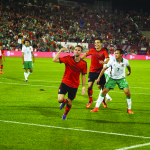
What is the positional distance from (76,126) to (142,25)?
204ft

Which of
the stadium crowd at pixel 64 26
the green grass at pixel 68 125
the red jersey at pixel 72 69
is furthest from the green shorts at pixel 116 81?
the stadium crowd at pixel 64 26

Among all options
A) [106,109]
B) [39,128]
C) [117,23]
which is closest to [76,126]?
[39,128]

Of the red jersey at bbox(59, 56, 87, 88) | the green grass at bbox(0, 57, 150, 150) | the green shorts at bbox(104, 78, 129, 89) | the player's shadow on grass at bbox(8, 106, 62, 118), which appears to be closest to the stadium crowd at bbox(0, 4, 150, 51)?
the green grass at bbox(0, 57, 150, 150)

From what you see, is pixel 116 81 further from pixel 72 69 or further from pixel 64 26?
pixel 64 26

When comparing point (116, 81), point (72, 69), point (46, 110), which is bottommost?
point (46, 110)

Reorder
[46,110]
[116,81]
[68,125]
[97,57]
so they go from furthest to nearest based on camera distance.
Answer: [97,57], [46,110], [116,81], [68,125]

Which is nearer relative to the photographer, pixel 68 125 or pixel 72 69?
pixel 68 125

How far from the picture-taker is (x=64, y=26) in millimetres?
55344

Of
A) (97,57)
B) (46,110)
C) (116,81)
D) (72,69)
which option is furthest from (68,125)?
(97,57)

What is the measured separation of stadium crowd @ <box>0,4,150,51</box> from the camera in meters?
46.8

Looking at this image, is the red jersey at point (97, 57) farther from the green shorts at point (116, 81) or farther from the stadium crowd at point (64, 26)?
the stadium crowd at point (64, 26)

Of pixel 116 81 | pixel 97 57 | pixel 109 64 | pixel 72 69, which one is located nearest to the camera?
pixel 72 69

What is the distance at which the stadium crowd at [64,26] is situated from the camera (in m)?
46.8

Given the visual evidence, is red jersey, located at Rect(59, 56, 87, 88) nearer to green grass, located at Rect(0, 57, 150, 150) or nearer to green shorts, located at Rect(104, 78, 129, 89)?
green grass, located at Rect(0, 57, 150, 150)
